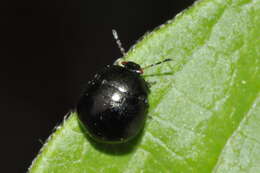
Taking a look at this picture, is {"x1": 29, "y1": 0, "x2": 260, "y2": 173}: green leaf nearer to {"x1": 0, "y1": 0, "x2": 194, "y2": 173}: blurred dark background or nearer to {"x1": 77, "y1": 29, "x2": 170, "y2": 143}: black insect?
{"x1": 77, "y1": 29, "x2": 170, "y2": 143}: black insect

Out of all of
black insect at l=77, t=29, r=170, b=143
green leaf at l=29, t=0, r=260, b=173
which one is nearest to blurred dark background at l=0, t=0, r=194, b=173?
black insect at l=77, t=29, r=170, b=143

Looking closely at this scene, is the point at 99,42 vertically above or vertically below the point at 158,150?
below

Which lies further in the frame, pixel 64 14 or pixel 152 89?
pixel 64 14

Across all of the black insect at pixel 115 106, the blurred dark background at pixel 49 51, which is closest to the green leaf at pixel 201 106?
the black insect at pixel 115 106

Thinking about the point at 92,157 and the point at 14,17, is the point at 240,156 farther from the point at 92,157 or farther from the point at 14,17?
the point at 14,17

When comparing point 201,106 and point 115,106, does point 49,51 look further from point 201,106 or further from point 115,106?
point 201,106

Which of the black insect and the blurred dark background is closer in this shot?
the black insect

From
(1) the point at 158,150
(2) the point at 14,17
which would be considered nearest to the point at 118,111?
(1) the point at 158,150

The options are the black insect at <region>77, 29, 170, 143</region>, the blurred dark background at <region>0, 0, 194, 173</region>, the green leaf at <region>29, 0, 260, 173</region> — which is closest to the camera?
the green leaf at <region>29, 0, 260, 173</region>
